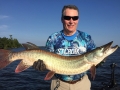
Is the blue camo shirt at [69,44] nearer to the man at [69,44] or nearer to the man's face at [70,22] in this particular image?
the man at [69,44]

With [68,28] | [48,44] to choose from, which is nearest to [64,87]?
[48,44]

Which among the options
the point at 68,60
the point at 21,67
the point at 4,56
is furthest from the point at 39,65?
the point at 4,56

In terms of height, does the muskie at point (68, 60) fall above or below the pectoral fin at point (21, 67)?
above

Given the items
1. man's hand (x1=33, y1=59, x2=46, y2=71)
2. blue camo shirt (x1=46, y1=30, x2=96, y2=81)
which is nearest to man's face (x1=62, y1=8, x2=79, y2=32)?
blue camo shirt (x1=46, y1=30, x2=96, y2=81)

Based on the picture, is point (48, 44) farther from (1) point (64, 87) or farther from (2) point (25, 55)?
(1) point (64, 87)

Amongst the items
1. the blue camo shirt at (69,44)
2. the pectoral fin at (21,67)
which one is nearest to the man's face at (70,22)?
the blue camo shirt at (69,44)

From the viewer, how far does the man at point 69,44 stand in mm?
4645

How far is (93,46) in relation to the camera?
4.90 meters

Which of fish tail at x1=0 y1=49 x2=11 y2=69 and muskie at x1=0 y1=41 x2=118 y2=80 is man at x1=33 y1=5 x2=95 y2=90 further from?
fish tail at x1=0 y1=49 x2=11 y2=69

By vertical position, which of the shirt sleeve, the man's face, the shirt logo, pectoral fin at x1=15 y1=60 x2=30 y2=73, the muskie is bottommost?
pectoral fin at x1=15 y1=60 x2=30 y2=73

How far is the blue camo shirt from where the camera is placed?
470 cm

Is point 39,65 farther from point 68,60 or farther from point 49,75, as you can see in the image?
point 68,60

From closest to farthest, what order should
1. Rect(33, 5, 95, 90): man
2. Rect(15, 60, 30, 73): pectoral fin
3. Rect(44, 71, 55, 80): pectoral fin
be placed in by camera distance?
1. Rect(44, 71, 55, 80): pectoral fin
2. Rect(33, 5, 95, 90): man
3. Rect(15, 60, 30, 73): pectoral fin

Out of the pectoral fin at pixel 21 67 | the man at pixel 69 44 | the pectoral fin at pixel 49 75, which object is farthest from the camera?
the pectoral fin at pixel 21 67
